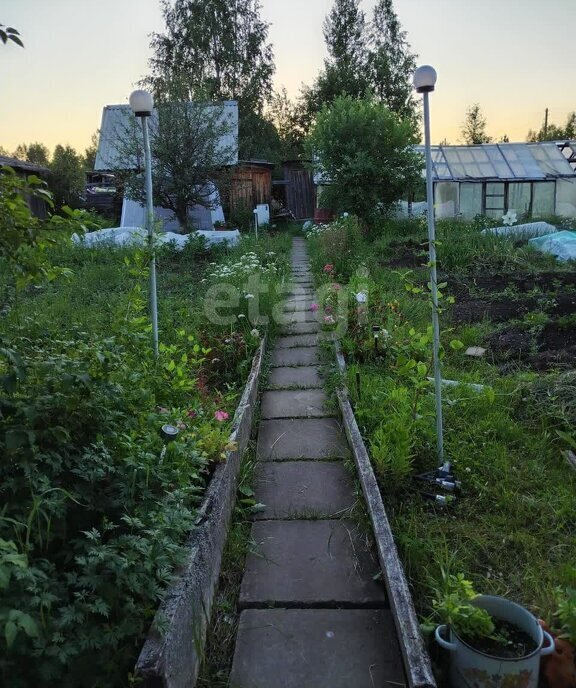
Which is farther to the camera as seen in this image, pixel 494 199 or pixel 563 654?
pixel 494 199

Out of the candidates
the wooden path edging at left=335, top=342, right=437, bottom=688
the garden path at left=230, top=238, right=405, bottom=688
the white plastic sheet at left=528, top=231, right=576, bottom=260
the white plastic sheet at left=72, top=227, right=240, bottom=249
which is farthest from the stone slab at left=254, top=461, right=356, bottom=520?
the white plastic sheet at left=72, top=227, right=240, bottom=249

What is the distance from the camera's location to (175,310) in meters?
6.14

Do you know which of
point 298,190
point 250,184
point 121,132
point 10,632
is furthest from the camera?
point 298,190

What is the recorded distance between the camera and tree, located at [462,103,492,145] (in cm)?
3912

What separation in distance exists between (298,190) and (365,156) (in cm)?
1002

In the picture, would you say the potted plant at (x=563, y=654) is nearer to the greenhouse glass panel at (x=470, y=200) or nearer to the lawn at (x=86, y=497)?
the lawn at (x=86, y=497)

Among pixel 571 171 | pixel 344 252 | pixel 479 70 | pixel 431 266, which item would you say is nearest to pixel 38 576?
pixel 431 266

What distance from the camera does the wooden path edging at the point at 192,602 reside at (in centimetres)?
156

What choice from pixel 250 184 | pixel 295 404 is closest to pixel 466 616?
pixel 295 404

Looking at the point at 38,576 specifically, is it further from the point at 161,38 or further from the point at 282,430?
the point at 161,38

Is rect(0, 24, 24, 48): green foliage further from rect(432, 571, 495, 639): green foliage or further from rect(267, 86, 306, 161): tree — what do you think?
rect(267, 86, 306, 161): tree

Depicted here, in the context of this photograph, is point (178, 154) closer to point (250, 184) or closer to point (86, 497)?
point (250, 184)

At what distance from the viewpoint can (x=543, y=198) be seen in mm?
16688

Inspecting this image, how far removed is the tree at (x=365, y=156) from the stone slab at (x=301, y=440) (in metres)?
10.7
